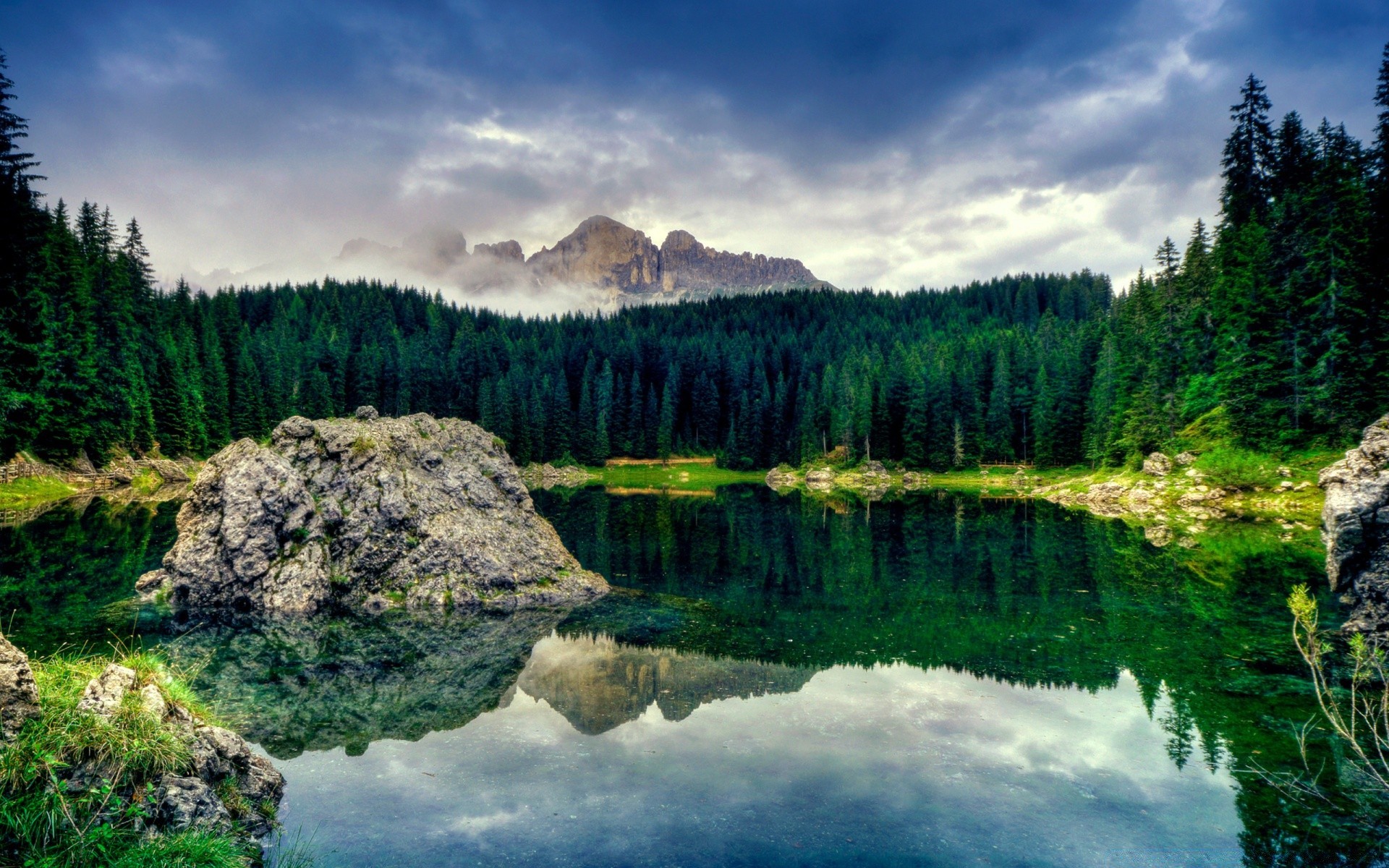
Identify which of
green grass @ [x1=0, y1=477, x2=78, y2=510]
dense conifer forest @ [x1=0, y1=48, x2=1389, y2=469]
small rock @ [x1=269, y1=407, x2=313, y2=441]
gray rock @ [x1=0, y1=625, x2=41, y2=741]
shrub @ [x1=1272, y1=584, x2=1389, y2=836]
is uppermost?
dense conifer forest @ [x1=0, y1=48, x2=1389, y2=469]

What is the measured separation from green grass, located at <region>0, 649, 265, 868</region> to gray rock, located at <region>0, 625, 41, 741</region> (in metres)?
0.14

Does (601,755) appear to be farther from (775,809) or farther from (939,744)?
(939,744)

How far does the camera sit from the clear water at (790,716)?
12.9 metres

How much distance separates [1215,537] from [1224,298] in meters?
34.7

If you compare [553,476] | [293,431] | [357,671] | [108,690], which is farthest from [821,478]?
[108,690]

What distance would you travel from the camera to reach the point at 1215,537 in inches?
1801

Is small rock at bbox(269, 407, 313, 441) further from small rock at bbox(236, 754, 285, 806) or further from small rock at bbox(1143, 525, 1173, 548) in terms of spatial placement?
small rock at bbox(1143, 525, 1173, 548)

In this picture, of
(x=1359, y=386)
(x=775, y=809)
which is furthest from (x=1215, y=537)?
(x=775, y=809)

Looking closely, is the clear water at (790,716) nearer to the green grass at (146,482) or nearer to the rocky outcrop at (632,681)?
the rocky outcrop at (632,681)

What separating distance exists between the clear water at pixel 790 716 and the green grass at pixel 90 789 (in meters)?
2.98

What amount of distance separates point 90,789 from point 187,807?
1.68 meters

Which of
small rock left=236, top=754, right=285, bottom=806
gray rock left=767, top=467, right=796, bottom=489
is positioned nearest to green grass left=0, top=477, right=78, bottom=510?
small rock left=236, top=754, right=285, bottom=806

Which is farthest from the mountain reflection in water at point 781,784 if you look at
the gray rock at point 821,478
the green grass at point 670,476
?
the green grass at point 670,476

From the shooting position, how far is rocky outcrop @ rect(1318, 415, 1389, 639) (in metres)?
21.4
